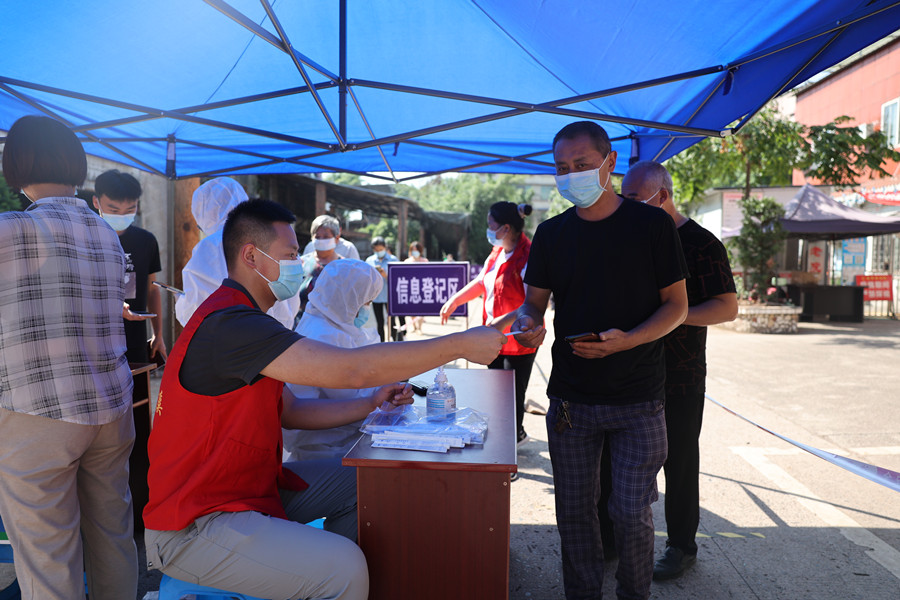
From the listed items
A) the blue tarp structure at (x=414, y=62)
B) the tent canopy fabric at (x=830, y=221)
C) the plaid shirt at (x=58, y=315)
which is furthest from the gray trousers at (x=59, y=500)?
the tent canopy fabric at (x=830, y=221)

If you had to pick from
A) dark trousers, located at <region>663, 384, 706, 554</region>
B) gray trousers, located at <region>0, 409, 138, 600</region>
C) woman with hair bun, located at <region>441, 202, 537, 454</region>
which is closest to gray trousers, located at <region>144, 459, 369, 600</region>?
gray trousers, located at <region>0, 409, 138, 600</region>

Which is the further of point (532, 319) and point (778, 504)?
point (778, 504)

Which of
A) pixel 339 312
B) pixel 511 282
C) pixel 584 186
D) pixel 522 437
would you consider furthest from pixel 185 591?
pixel 522 437

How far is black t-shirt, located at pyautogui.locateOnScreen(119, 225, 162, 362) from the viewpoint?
3.68 meters

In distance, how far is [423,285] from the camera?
6207 millimetres

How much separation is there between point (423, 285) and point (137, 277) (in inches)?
117

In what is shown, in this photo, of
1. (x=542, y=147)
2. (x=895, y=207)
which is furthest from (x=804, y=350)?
(x=895, y=207)

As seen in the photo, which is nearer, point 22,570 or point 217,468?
point 217,468

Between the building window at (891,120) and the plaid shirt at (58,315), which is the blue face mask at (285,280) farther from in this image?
the building window at (891,120)

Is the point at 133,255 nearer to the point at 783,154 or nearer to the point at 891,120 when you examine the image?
the point at 783,154

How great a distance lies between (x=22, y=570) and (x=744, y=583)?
3.01 m

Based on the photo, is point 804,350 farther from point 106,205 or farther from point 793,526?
point 106,205

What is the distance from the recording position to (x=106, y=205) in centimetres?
336

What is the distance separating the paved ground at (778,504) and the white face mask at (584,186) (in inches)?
72.4
